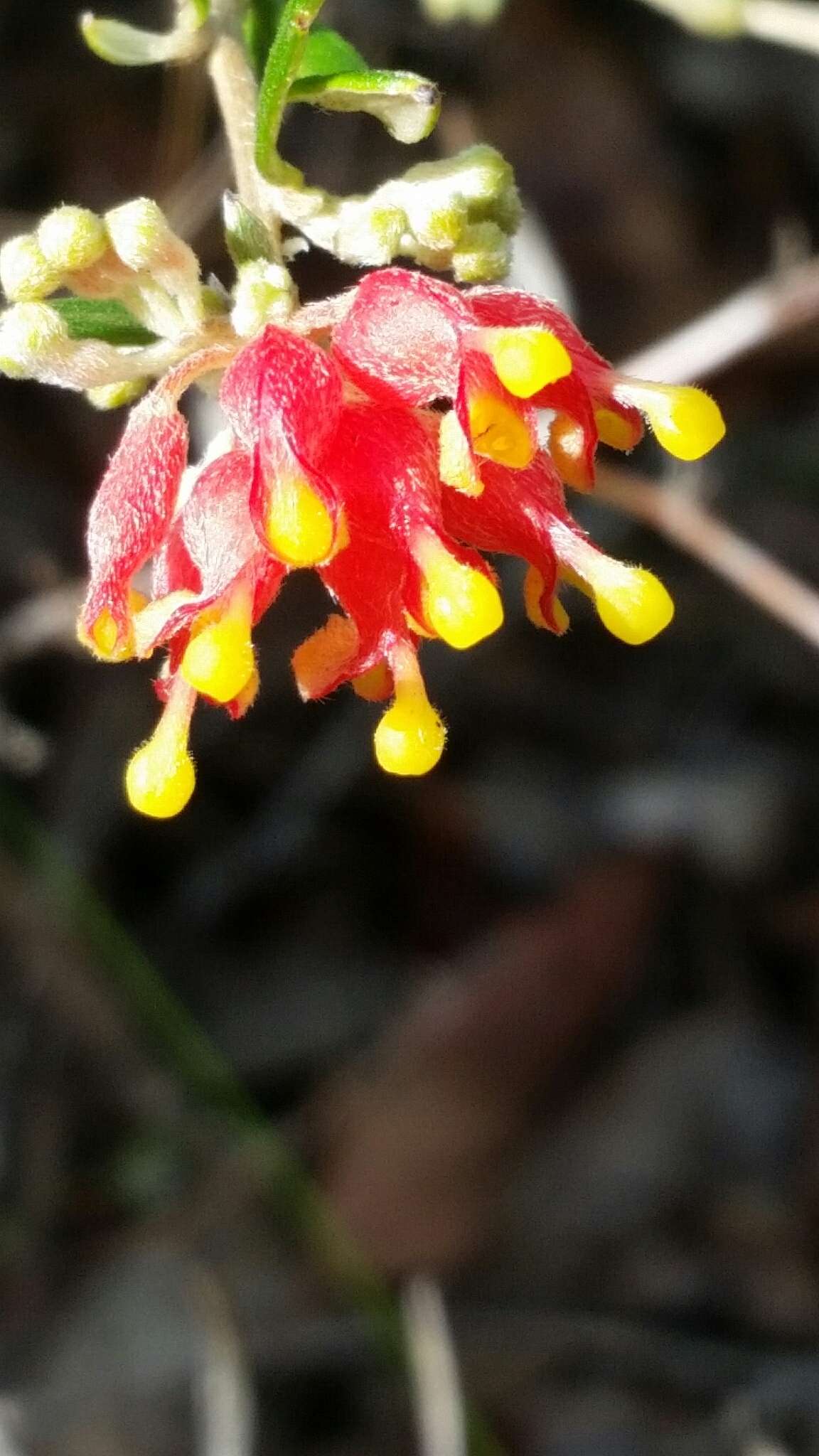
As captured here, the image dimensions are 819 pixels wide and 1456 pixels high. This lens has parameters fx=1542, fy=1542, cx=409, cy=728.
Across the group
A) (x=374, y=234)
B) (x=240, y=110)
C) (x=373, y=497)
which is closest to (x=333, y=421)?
(x=373, y=497)

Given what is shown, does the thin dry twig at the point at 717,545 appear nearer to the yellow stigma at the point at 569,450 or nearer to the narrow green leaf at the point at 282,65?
the yellow stigma at the point at 569,450

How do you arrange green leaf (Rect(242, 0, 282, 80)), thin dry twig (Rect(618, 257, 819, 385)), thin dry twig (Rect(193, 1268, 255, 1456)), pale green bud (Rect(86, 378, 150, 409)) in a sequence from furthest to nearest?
thin dry twig (Rect(193, 1268, 255, 1456)) → thin dry twig (Rect(618, 257, 819, 385)) → green leaf (Rect(242, 0, 282, 80)) → pale green bud (Rect(86, 378, 150, 409))

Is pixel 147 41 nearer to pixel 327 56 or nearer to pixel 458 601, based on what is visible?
pixel 327 56

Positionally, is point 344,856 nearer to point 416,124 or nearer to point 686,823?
point 686,823

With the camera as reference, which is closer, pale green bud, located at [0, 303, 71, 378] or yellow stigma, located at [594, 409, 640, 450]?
pale green bud, located at [0, 303, 71, 378]

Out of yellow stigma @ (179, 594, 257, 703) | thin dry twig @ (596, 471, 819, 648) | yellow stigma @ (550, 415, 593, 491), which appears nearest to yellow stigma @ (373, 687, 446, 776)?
yellow stigma @ (179, 594, 257, 703)

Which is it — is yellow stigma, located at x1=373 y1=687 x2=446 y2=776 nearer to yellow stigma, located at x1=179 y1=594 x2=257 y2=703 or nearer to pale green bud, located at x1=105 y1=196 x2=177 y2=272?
yellow stigma, located at x1=179 y1=594 x2=257 y2=703

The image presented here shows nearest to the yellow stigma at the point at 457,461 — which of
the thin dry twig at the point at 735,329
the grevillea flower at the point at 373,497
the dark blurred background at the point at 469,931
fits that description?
the grevillea flower at the point at 373,497

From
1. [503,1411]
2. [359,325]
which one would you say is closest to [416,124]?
[359,325]
